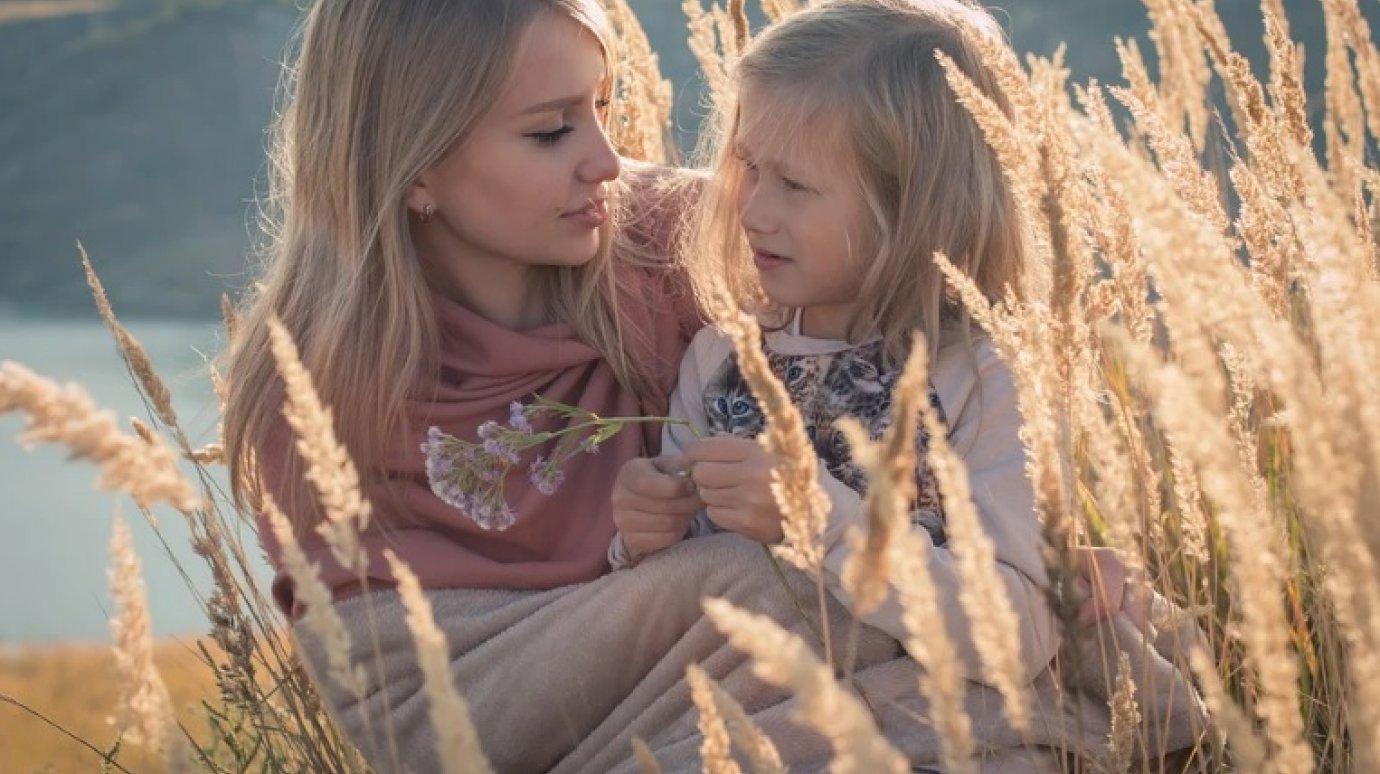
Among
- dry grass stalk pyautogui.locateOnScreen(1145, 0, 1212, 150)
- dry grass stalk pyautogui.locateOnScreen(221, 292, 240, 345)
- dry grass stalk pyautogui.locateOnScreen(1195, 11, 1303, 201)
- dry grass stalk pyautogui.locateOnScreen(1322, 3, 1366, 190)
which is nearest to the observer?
dry grass stalk pyautogui.locateOnScreen(1195, 11, 1303, 201)

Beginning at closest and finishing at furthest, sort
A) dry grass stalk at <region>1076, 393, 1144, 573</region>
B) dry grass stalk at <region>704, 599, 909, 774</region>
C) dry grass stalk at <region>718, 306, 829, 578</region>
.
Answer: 1. dry grass stalk at <region>704, 599, 909, 774</region>
2. dry grass stalk at <region>718, 306, 829, 578</region>
3. dry grass stalk at <region>1076, 393, 1144, 573</region>

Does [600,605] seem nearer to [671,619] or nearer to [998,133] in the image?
[671,619]

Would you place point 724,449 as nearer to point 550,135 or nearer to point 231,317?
point 550,135

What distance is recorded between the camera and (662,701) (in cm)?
200

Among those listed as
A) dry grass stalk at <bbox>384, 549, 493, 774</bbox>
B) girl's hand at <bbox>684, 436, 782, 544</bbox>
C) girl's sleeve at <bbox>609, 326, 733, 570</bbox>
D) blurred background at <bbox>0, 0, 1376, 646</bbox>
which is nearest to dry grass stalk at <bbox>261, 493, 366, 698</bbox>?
dry grass stalk at <bbox>384, 549, 493, 774</bbox>

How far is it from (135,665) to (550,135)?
5.07 feet

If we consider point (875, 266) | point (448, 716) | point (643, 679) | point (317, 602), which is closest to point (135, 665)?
point (317, 602)

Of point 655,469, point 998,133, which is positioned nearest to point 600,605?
point 655,469

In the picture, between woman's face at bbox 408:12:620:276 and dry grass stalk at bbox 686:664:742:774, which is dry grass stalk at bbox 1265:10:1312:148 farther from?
dry grass stalk at bbox 686:664:742:774

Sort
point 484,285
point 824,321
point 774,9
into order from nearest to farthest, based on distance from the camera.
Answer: point 824,321
point 484,285
point 774,9

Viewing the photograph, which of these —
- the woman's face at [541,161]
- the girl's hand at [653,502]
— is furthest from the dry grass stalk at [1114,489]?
the woman's face at [541,161]

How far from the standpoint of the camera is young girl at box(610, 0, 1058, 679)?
2121 mm

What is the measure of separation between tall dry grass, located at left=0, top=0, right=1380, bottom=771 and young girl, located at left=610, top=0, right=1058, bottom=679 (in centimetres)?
18

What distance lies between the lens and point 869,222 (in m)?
2.20
